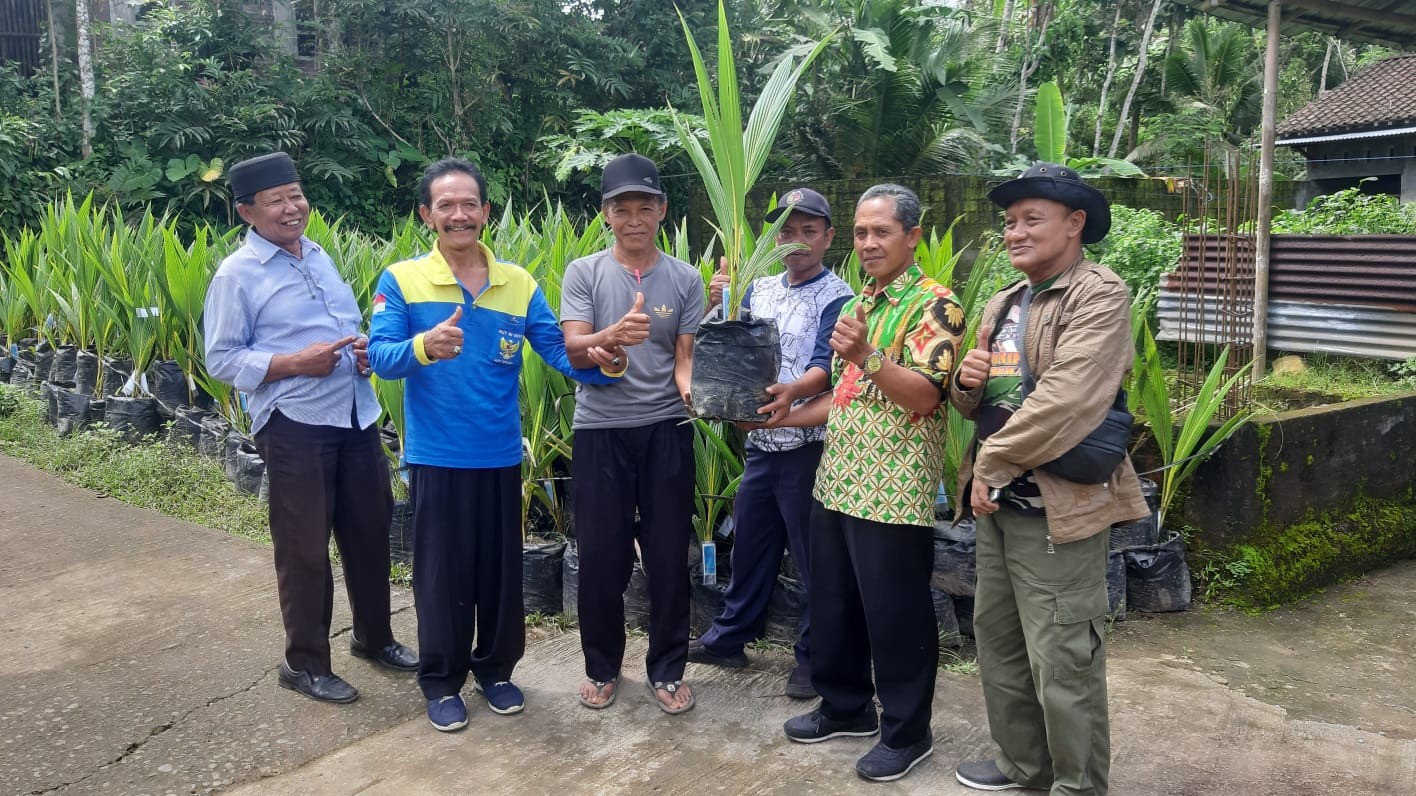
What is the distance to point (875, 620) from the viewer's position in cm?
274

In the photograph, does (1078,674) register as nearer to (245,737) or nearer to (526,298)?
(526,298)

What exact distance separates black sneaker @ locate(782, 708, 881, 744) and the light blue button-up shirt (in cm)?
156

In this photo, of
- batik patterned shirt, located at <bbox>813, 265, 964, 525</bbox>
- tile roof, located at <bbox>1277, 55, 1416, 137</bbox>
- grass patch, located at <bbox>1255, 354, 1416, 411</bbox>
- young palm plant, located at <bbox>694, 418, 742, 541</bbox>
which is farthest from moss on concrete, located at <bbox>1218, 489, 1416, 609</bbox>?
tile roof, located at <bbox>1277, 55, 1416, 137</bbox>

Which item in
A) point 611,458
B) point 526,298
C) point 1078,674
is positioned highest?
point 526,298

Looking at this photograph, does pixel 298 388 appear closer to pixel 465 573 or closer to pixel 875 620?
pixel 465 573

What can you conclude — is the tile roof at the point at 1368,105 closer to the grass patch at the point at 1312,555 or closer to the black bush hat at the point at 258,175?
the grass patch at the point at 1312,555

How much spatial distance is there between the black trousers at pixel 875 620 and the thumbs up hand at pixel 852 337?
1.53 feet

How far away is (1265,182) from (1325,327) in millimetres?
1255

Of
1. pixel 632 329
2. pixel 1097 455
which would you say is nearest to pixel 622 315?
pixel 632 329

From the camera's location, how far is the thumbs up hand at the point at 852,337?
246cm

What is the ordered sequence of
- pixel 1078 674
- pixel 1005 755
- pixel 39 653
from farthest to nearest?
pixel 39 653
pixel 1005 755
pixel 1078 674

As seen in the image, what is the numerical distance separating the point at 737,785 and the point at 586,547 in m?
0.80

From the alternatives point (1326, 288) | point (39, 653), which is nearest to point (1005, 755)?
point (39, 653)

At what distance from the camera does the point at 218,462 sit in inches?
223
